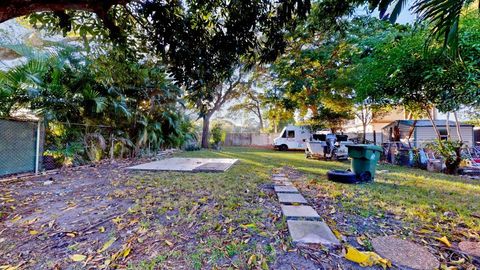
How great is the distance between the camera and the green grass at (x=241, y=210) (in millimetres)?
1855

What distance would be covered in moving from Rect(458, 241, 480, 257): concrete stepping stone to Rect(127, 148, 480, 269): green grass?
0.83ft

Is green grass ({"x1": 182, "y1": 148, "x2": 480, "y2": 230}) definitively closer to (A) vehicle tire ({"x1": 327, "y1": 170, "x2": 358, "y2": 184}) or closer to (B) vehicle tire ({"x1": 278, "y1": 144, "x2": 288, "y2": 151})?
(A) vehicle tire ({"x1": 327, "y1": 170, "x2": 358, "y2": 184})

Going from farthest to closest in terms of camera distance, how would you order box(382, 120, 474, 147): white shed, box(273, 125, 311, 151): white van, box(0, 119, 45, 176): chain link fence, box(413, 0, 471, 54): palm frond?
box(273, 125, 311, 151): white van, box(382, 120, 474, 147): white shed, box(0, 119, 45, 176): chain link fence, box(413, 0, 471, 54): palm frond

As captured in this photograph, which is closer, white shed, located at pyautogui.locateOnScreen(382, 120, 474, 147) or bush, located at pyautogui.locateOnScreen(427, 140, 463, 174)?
bush, located at pyautogui.locateOnScreen(427, 140, 463, 174)

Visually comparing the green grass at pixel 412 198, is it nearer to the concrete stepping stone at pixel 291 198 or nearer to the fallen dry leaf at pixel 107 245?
the concrete stepping stone at pixel 291 198

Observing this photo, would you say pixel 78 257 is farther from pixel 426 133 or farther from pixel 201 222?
pixel 426 133

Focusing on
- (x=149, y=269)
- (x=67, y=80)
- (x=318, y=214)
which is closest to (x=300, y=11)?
(x=318, y=214)

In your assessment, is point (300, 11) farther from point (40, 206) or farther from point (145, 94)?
point (145, 94)

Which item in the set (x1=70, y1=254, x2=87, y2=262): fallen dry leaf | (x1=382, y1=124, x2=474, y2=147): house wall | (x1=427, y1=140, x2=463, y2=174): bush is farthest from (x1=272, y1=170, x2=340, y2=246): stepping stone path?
(x1=382, y1=124, x2=474, y2=147): house wall

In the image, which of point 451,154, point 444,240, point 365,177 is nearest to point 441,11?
point 444,240

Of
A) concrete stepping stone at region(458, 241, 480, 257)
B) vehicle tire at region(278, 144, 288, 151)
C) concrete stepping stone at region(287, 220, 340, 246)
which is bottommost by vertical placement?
concrete stepping stone at region(458, 241, 480, 257)

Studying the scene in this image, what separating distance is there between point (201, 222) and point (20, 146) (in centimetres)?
488

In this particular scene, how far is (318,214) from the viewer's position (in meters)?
2.71

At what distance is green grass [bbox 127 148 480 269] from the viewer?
1855 mm
